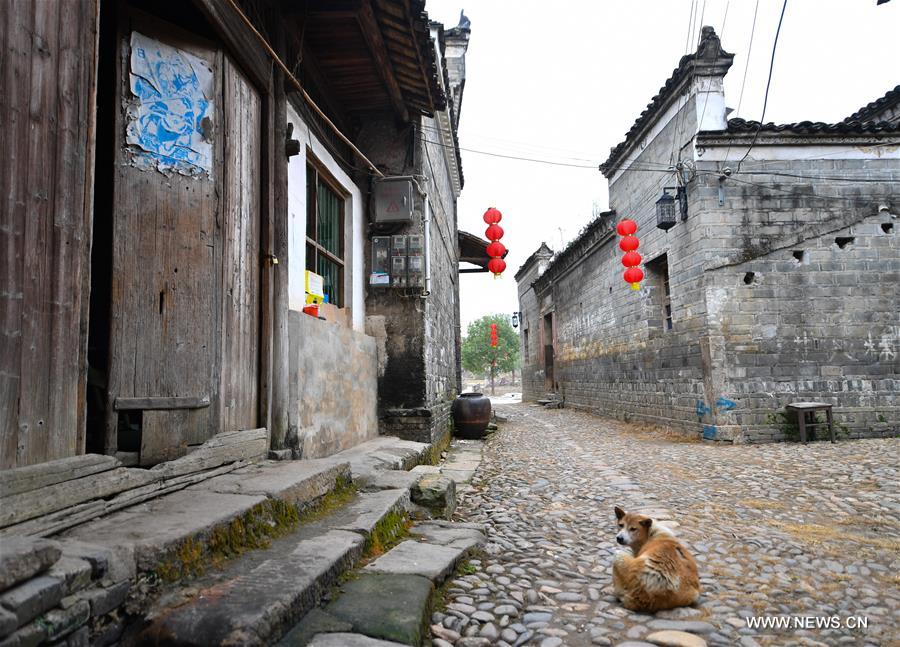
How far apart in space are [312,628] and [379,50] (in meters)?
4.78

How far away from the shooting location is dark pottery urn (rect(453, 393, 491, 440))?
30.9ft

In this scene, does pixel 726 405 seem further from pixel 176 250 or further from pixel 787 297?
pixel 176 250

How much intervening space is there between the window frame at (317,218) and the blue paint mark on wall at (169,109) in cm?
187

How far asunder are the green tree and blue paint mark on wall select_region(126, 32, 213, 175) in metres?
37.4

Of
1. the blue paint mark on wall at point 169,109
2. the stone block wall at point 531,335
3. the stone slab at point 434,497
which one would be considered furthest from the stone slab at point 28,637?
the stone block wall at point 531,335

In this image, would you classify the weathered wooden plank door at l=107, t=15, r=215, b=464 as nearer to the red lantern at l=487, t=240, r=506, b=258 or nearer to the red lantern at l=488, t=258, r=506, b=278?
the red lantern at l=487, t=240, r=506, b=258

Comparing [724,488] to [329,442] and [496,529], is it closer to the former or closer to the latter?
[496,529]

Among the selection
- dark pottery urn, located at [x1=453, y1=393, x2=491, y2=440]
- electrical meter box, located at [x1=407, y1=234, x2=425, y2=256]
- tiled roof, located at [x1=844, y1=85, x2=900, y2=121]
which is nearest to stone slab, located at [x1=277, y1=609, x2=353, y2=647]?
electrical meter box, located at [x1=407, y1=234, x2=425, y2=256]

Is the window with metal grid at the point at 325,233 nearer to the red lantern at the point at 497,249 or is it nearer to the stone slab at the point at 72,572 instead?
the stone slab at the point at 72,572

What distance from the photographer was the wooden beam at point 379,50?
4402mm

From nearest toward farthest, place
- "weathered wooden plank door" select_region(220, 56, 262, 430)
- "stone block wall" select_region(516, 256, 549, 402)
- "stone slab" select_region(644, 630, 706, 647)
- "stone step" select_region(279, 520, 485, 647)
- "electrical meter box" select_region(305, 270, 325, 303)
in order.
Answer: "stone step" select_region(279, 520, 485, 647) < "stone slab" select_region(644, 630, 706, 647) < "weathered wooden plank door" select_region(220, 56, 262, 430) < "electrical meter box" select_region(305, 270, 325, 303) < "stone block wall" select_region(516, 256, 549, 402)

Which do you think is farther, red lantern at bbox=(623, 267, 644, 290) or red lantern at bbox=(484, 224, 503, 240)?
red lantern at bbox=(623, 267, 644, 290)

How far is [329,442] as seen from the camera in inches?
193

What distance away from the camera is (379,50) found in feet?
16.2
